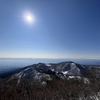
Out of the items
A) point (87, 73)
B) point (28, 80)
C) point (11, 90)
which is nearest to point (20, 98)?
point (11, 90)

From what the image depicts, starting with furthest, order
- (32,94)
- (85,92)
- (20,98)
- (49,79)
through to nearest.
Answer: (49,79), (85,92), (32,94), (20,98)

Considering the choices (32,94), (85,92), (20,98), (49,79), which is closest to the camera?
(20,98)

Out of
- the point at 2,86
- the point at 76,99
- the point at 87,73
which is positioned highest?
the point at 87,73

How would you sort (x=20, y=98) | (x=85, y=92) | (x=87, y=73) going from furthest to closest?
(x=87, y=73) < (x=85, y=92) < (x=20, y=98)

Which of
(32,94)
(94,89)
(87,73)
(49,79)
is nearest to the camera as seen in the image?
(32,94)

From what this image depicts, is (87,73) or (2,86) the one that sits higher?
(87,73)

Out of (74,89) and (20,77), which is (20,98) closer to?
(20,77)

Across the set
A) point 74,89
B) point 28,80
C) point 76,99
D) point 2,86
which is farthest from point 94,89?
point 2,86

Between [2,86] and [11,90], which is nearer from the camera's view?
[11,90]

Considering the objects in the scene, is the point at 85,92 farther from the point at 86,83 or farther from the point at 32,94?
the point at 32,94
